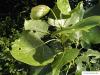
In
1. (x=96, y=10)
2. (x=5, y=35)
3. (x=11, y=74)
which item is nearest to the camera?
(x=96, y=10)

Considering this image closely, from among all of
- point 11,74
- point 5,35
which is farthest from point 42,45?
point 5,35

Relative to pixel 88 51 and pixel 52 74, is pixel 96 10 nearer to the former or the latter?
pixel 88 51

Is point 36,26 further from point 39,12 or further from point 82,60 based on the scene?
point 82,60

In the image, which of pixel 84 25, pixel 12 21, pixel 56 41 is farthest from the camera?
pixel 12 21

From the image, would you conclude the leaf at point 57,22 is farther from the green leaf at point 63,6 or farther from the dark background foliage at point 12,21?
the dark background foliage at point 12,21

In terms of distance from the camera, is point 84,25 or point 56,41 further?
point 56,41

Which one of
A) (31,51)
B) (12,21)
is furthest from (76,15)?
(12,21)
